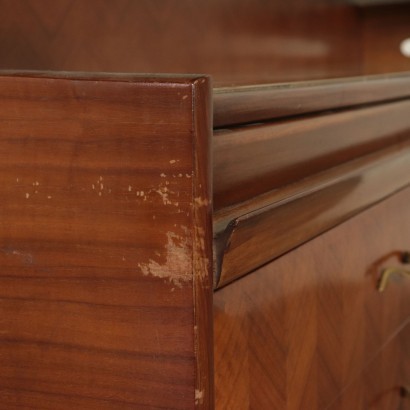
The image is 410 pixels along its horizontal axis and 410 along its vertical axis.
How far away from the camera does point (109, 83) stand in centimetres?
49

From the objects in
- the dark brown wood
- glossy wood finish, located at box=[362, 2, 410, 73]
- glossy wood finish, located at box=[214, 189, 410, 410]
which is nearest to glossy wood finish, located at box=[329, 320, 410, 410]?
glossy wood finish, located at box=[214, 189, 410, 410]

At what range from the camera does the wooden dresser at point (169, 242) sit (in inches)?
19.5

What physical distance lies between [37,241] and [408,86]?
0.74m

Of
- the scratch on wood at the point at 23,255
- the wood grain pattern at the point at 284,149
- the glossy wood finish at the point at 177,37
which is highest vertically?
the glossy wood finish at the point at 177,37

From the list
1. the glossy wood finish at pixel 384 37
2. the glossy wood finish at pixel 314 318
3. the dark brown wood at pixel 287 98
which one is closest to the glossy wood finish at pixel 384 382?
the glossy wood finish at pixel 314 318

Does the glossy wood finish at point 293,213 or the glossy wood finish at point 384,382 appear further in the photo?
the glossy wood finish at point 384,382

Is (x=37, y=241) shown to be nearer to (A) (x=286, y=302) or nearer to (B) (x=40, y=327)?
(B) (x=40, y=327)

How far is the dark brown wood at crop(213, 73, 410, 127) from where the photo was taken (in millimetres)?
575

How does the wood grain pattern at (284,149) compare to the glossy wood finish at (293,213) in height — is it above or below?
above

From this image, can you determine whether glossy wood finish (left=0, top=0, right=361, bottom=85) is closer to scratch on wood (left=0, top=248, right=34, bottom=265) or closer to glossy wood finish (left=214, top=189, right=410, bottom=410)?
glossy wood finish (left=214, top=189, right=410, bottom=410)

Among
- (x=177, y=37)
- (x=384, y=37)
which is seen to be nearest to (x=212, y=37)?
(x=177, y=37)

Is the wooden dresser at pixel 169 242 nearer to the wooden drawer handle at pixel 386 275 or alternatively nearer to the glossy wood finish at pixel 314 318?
the glossy wood finish at pixel 314 318

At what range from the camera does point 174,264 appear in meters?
0.50

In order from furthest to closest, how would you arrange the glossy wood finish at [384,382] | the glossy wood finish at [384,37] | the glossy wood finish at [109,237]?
the glossy wood finish at [384,37]
the glossy wood finish at [384,382]
the glossy wood finish at [109,237]
